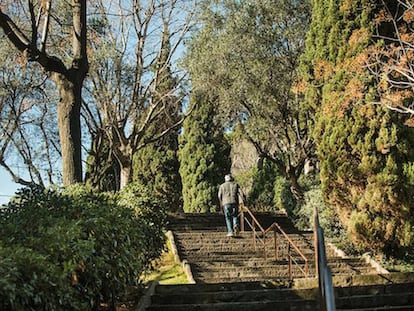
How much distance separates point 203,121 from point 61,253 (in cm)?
2214

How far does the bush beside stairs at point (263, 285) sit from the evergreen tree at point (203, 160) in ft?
35.8

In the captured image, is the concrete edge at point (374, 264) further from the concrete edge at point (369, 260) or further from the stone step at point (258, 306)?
the stone step at point (258, 306)

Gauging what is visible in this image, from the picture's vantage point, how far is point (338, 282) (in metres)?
9.05

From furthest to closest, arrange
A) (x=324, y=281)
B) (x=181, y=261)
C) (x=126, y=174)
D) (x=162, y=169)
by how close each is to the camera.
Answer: (x=162, y=169), (x=126, y=174), (x=181, y=261), (x=324, y=281)

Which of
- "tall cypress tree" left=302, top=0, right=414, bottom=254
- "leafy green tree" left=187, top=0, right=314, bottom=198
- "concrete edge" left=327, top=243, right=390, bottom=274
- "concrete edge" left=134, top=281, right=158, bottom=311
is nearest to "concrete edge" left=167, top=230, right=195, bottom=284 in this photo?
"concrete edge" left=134, top=281, right=158, bottom=311

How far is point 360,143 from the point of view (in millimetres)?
13398

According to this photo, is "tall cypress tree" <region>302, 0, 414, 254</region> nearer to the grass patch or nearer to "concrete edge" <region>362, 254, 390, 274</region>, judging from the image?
"concrete edge" <region>362, 254, 390, 274</region>

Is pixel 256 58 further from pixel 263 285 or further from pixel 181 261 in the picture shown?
pixel 263 285

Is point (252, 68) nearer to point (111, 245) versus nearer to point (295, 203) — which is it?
point (295, 203)

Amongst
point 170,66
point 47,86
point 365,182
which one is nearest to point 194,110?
point 170,66

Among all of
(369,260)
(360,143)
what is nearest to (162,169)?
(360,143)

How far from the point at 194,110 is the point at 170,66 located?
14.6 ft

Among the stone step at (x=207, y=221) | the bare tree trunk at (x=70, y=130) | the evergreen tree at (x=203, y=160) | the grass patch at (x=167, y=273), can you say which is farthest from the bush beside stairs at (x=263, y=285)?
the evergreen tree at (x=203, y=160)

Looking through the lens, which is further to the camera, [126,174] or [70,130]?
[126,174]
